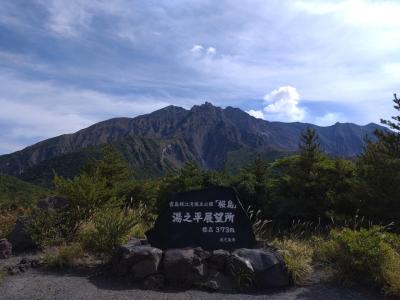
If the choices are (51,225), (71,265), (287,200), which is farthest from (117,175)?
(71,265)

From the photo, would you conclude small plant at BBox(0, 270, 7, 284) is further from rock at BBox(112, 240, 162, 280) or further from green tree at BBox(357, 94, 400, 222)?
green tree at BBox(357, 94, 400, 222)

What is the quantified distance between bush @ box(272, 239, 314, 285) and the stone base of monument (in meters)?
0.16

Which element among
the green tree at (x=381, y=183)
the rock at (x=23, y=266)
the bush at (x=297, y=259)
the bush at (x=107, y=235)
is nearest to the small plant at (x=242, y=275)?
the bush at (x=297, y=259)

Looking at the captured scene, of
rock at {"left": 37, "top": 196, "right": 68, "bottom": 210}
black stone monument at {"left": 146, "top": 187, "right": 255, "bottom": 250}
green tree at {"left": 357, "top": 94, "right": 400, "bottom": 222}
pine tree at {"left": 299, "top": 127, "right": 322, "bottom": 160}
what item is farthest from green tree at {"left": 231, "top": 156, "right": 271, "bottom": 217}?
rock at {"left": 37, "top": 196, "right": 68, "bottom": 210}

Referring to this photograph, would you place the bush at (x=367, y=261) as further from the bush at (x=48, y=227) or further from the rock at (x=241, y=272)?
the bush at (x=48, y=227)

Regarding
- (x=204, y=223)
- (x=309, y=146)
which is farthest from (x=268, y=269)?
(x=309, y=146)

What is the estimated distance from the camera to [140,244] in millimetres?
8453

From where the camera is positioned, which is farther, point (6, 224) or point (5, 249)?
point (6, 224)

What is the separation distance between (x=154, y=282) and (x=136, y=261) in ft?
1.63

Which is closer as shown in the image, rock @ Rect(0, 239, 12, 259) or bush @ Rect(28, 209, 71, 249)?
rock @ Rect(0, 239, 12, 259)

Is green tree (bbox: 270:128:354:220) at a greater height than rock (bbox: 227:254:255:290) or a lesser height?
greater

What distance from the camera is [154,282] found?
24.6 feet

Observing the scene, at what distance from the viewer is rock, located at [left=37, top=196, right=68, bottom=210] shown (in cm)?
1018

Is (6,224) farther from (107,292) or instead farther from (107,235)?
(107,292)
